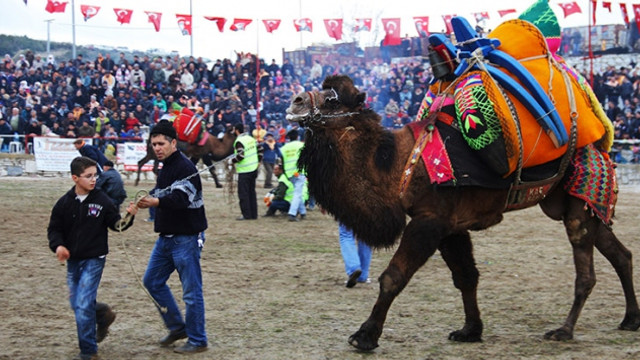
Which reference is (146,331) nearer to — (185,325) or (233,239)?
(185,325)

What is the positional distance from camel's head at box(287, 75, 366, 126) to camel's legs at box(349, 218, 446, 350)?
3.69 feet

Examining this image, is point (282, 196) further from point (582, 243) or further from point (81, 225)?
point (81, 225)

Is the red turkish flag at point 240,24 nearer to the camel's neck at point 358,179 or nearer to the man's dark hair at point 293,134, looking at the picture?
the man's dark hair at point 293,134

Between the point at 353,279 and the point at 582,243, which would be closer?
the point at 582,243

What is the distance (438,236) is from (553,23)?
8.78 ft

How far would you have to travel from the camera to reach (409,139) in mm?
5918

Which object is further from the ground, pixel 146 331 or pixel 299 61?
pixel 299 61

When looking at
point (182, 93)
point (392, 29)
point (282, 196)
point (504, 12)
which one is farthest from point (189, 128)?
point (504, 12)

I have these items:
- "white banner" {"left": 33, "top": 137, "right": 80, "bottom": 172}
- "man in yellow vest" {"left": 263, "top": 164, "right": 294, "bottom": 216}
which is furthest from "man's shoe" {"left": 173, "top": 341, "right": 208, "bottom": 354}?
"white banner" {"left": 33, "top": 137, "right": 80, "bottom": 172}

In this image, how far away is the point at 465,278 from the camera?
6203mm

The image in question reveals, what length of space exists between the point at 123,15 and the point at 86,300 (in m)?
24.9

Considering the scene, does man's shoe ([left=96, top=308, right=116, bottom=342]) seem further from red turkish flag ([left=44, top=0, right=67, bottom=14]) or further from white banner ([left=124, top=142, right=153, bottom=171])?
red turkish flag ([left=44, top=0, right=67, bottom=14])

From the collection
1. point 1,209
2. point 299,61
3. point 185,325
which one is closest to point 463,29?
point 185,325

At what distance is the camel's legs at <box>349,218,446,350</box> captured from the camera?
555 centimetres
